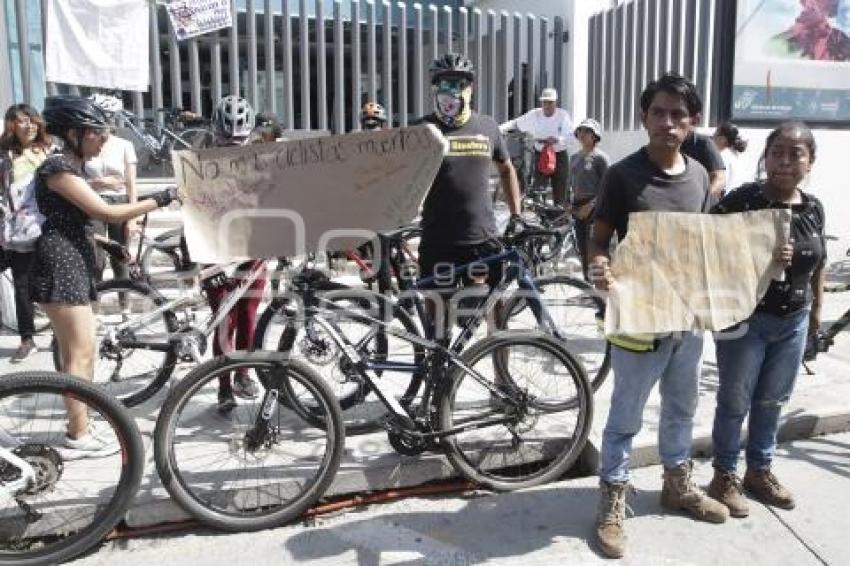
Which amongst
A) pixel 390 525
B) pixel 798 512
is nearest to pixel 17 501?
pixel 390 525

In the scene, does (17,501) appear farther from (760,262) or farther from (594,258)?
(760,262)

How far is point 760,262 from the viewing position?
2943 millimetres

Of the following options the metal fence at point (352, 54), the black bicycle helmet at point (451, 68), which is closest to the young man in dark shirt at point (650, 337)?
the black bicycle helmet at point (451, 68)

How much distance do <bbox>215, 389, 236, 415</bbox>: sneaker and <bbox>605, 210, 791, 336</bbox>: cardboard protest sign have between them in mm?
2087

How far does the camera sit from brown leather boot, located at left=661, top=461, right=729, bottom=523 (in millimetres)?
3238

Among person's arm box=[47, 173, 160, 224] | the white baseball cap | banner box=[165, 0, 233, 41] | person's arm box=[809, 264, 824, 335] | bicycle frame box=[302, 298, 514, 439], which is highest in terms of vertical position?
banner box=[165, 0, 233, 41]

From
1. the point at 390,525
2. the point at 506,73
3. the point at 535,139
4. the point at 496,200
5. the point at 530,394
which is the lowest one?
the point at 390,525

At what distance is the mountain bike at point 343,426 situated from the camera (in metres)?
3.18

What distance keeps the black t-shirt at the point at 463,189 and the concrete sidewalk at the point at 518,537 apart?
1387mm

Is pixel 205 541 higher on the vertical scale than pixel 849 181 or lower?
lower

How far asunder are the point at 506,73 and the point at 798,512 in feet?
24.3

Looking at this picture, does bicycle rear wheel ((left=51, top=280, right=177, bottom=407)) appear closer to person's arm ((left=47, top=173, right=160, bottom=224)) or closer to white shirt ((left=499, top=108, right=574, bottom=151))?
person's arm ((left=47, top=173, right=160, bottom=224))

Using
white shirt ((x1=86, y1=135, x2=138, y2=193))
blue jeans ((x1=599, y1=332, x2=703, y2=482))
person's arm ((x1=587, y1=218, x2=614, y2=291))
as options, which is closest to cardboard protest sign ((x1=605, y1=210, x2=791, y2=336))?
person's arm ((x1=587, y1=218, x2=614, y2=291))

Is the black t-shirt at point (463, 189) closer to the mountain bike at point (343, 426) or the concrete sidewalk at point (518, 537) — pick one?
the mountain bike at point (343, 426)
